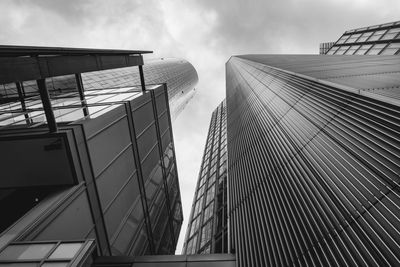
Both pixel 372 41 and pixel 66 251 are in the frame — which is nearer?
pixel 66 251

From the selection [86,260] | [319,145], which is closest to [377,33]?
[319,145]

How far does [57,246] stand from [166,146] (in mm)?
12903

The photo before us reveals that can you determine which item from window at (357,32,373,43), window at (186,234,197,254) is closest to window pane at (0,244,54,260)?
window at (186,234,197,254)

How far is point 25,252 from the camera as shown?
640 cm

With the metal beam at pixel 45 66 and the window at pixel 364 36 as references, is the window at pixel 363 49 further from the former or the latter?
the metal beam at pixel 45 66

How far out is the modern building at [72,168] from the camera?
6.85m

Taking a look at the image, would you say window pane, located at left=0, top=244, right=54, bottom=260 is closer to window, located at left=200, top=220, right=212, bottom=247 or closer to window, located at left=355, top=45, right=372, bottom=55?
window, located at left=200, top=220, right=212, bottom=247

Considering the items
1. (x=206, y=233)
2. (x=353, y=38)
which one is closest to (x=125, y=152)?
(x=206, y=233)

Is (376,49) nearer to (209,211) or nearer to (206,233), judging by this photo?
(209,211)

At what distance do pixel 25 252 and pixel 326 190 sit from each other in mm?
7180

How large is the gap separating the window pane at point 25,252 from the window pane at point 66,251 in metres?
0.20

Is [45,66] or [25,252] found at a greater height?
[45,66]

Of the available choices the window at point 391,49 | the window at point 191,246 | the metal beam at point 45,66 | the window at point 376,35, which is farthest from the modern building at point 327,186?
the window at point 376,35

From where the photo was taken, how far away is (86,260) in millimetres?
6648
